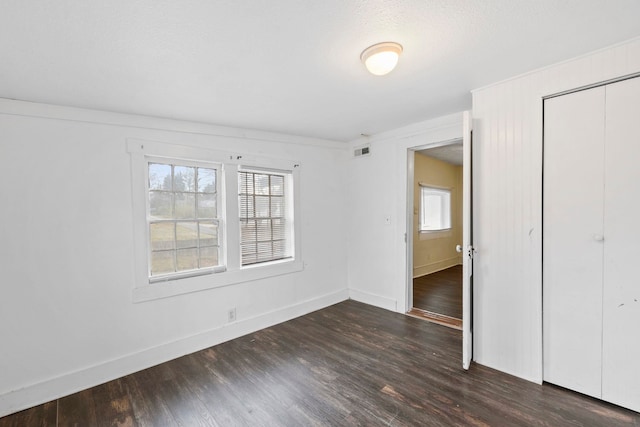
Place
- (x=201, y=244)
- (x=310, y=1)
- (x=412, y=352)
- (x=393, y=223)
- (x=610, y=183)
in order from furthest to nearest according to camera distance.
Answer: (x=393, y=223) < (x=201, y=244) < (x=412, y=352) < (x=610, y=183) < (x=310, y=1)

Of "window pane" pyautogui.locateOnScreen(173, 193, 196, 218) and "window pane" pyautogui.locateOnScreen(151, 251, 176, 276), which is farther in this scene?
"window pane" pyautogui.locateOnScreen(173, 193, 196, 218)

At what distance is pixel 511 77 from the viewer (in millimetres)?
2254

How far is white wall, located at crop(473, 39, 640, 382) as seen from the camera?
2199mm

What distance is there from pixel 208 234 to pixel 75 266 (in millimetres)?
1173

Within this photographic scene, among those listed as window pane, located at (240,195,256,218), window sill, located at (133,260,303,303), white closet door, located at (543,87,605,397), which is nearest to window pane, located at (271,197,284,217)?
window pane, located at (240,195,256,218)

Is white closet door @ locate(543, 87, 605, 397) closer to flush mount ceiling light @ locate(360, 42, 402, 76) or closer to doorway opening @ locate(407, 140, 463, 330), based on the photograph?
flush mount ceiling light @ locate(360, 42, 402, 76)

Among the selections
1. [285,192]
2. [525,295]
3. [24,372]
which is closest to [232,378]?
[24,372]

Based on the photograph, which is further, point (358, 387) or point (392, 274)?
point (392, 274)

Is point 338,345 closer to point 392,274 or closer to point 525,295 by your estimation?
point 392,274

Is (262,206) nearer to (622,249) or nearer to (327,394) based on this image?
(327,394)

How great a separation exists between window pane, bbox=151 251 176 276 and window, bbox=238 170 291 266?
0.79 m

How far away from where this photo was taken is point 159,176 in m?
2.89

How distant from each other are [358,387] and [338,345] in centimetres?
73

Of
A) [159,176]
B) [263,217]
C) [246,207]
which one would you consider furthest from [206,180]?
[263,217]
